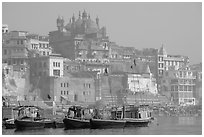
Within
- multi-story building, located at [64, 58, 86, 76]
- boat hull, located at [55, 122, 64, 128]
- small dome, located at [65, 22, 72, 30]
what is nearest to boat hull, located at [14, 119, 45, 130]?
boat hull, located at [55, 122, 64, 128]

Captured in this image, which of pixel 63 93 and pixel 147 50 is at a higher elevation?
pixel 147 50

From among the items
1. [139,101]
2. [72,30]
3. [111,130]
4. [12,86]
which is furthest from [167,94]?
[111,130]

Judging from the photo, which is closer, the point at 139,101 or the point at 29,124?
the point at 29,124

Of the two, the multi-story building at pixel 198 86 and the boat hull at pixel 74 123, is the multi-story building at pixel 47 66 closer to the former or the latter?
the multi-story building at pixel 198 86

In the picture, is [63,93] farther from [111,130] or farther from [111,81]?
[111,130]

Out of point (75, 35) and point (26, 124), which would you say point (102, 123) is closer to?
point (26, 124)

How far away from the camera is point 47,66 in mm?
31938

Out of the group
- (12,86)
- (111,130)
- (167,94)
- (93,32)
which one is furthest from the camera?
(93,32)

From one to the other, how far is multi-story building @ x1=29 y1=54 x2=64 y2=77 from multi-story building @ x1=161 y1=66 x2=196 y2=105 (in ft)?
23.8

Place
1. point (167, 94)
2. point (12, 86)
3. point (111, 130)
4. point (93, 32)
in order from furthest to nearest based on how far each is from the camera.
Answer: point (93, 32)
point (167, 94)
point (12, 86)
point (111, 130)

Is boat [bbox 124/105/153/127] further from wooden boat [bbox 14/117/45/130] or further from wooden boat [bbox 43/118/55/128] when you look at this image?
wooden boat [bbox 14/117/45/130]

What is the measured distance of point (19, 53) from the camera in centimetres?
3394

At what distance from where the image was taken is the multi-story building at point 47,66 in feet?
105

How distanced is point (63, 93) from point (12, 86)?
2.40 meters
